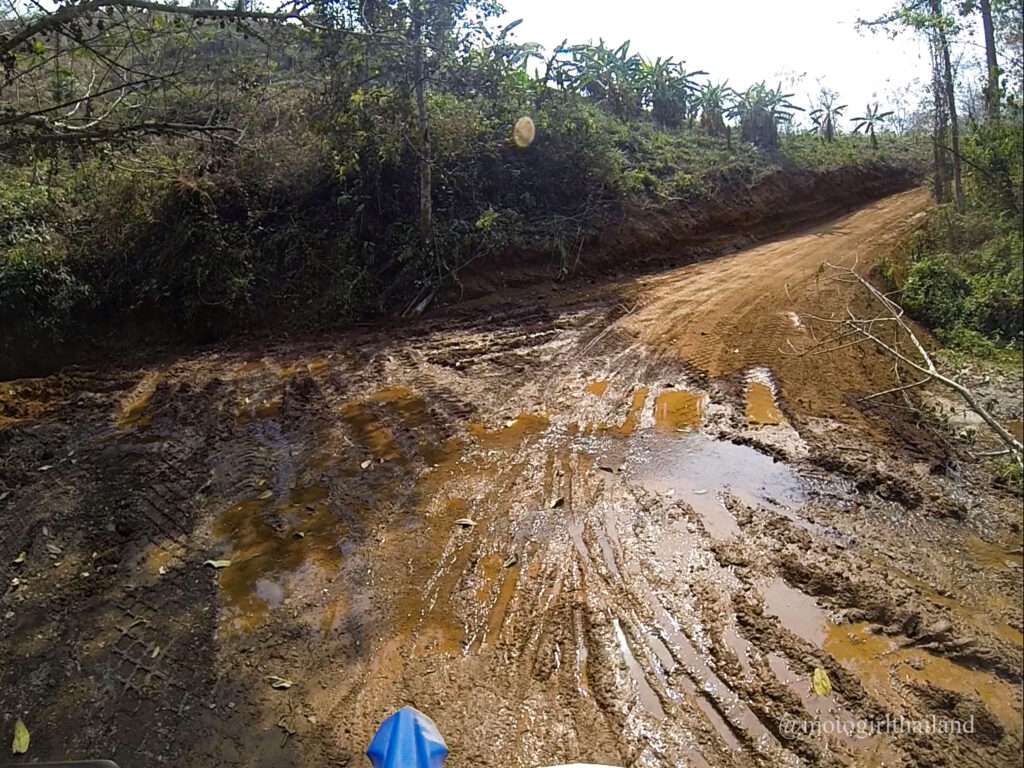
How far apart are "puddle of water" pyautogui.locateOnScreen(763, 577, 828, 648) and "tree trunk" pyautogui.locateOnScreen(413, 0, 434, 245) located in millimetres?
8325

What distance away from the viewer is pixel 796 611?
3834 mm

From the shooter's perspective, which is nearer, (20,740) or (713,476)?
(20,740)

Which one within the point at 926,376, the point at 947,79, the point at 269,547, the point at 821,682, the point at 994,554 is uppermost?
the point at 947,79

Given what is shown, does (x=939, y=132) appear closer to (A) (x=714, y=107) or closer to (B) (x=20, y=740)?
(A) (x=714, y=107)

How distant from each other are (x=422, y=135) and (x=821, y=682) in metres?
9.46

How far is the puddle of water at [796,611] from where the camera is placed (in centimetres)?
368

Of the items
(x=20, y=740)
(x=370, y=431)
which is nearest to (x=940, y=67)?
(x=370, y=431)

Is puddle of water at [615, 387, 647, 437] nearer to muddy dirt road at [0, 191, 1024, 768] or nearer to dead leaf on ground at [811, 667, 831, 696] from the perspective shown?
muddy dirt road at [0, 191, 1024, 768]

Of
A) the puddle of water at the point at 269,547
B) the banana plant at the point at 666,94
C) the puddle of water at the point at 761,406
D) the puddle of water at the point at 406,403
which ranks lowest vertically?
the puddle of water at the point at 269,547

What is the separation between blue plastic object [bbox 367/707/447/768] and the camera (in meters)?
2.00

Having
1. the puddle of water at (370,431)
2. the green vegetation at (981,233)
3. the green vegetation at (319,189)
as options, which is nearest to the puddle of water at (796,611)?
the green vegetation at (981,233)

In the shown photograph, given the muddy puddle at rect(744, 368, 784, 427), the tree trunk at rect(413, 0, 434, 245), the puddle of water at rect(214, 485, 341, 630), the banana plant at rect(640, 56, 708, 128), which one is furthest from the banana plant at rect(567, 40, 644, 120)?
the puddle of water at rect(214, 485, 341, 630)

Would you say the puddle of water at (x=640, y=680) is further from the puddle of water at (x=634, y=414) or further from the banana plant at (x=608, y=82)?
the banana plant at (x=608, y=82)

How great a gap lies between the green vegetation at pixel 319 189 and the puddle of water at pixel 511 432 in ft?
14.0
